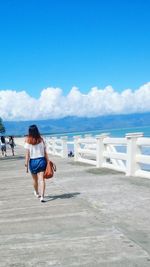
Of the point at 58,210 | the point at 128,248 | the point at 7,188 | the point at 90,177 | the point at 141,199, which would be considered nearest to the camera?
the point at 128,248

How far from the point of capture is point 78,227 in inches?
217

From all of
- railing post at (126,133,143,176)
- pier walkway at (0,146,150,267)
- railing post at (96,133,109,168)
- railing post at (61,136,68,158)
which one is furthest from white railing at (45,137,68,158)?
pier walkway at (0,146,150,267)

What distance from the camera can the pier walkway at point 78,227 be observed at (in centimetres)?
424

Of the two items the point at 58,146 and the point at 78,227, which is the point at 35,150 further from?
the point at 58,146

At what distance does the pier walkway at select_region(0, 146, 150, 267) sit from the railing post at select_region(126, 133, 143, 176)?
1646 mm

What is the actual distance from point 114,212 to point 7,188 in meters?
4.74

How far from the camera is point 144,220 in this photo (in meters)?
5.76

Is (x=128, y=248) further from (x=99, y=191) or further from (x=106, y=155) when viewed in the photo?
(x=106, y=155)

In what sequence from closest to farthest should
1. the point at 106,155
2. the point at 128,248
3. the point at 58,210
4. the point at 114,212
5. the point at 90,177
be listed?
the point at 128,248 → the point at 114,212 → the point at 58,210 → the point at 90,177 → the point at 106,155

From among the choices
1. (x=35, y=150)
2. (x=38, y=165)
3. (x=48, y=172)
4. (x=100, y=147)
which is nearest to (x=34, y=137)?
(x=35, y=150)

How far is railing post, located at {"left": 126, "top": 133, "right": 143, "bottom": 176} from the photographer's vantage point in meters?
11.0

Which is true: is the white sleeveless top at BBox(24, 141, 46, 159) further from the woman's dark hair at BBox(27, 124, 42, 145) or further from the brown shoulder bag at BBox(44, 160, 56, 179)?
the brown shoulder bag at BBox(44, 160, 56, 179)

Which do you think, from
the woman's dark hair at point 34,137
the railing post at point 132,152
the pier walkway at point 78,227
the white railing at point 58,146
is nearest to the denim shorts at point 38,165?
the woman's dark hair at point 34,137

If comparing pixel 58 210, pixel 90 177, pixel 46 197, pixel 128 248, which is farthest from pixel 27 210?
pixel 90 177
